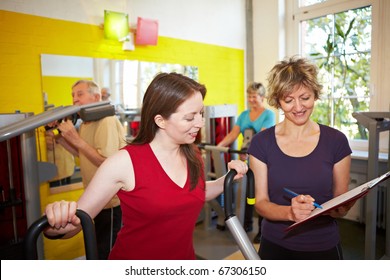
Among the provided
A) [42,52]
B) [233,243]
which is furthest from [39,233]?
[233,243]

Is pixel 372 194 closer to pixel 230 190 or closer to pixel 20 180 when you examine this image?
pixel 230 190

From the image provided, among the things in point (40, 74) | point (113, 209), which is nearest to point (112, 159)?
point (113, 209)

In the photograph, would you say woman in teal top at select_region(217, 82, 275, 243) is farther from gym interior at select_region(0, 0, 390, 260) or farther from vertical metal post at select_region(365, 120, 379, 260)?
vertical metal post at select_region(365, 120, 379, 260)

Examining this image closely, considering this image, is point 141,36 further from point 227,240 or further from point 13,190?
point 227,240

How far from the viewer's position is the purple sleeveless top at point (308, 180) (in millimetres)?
1400

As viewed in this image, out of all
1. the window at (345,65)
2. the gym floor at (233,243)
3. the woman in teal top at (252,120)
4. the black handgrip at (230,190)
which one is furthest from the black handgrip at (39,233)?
the window at (345,65)

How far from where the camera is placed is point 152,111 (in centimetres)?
A: 126

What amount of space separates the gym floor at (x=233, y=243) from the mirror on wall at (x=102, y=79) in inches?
54.9

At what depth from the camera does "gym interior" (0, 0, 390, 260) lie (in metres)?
2.14

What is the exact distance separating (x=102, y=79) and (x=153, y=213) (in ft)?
7.90

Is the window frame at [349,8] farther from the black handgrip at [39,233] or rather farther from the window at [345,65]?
the black handgrip at [39,233]

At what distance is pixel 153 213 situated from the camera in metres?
1.22
